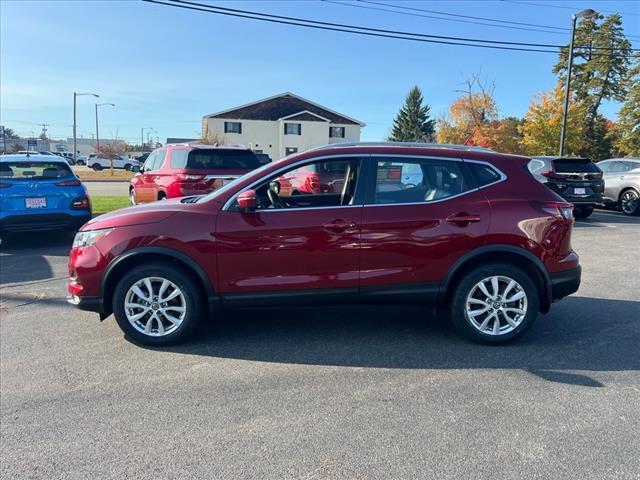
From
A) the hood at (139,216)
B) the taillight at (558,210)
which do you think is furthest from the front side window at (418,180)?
the hood at (139,216)

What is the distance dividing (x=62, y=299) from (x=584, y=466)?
572 centimetres

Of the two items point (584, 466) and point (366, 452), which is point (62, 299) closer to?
point (366, 452)

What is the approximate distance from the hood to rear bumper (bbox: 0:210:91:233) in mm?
5197

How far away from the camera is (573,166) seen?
13148mm

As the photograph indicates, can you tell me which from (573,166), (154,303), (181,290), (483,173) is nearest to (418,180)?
(483,173)

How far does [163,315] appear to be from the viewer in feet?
14.0

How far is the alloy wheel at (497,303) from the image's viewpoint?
4.29 m

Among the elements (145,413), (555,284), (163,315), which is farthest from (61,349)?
(555,284)

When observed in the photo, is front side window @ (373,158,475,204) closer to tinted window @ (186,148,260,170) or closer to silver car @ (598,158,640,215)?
tinted window @ (186,148,260,170)

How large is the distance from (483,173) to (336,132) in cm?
5455

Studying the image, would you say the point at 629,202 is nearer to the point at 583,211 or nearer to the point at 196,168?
the point at 583,211

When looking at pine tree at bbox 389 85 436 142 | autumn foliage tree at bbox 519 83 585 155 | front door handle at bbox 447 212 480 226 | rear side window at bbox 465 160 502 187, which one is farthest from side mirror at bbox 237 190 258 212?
pine tree at bbox 389 85 436 142

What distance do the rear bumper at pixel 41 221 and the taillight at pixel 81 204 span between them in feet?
0.26

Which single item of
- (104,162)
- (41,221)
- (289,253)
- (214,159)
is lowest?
(41,221)
